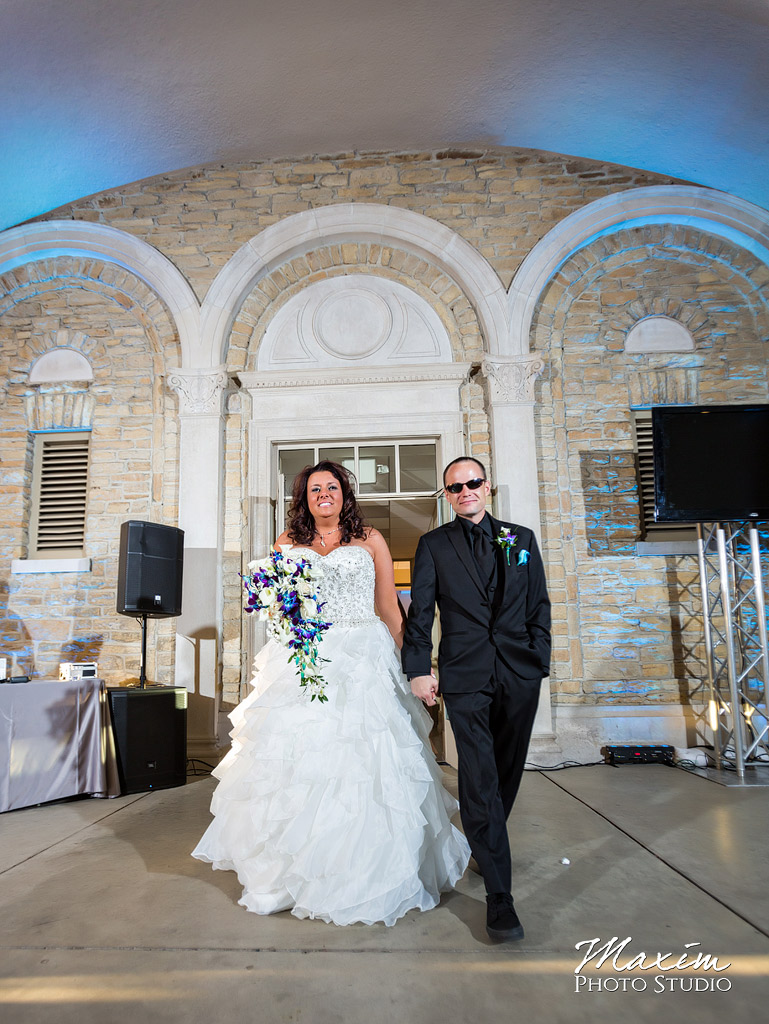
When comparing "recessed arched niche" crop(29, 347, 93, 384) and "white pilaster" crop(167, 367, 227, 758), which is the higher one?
"recessed arched niche" crop(29, 347, 93, 384)

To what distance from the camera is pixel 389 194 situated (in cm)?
735

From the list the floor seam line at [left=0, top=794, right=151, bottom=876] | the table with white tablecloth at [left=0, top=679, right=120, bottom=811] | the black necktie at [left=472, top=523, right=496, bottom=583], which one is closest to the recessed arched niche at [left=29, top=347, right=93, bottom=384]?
the table with white tablecloth at [left=0, top=679, right=120, bottom=811]

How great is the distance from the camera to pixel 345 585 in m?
3.47

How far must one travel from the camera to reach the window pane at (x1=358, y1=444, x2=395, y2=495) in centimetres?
707

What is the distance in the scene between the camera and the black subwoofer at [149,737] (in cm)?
541

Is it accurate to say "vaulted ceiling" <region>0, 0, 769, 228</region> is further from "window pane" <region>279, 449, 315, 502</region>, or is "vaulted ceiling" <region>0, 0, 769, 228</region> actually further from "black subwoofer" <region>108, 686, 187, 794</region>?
"black subwoofer" <region>108, 686, 187, 794</region>

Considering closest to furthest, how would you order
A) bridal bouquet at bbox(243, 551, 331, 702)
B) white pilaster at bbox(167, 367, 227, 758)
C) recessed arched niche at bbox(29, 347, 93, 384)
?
bridal bouquet at bbox(243, 551, 331, 702) → white pilaster at bbox(167, 367, 227, 758) → recessed arched niche at bbox(29, 347, 93, 384)

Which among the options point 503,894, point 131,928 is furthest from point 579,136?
point 131,928

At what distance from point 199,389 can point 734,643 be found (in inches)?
212

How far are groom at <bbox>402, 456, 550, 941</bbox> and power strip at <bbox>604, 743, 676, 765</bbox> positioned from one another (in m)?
3.51

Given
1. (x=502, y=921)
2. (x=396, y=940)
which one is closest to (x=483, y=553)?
(x=502, y=921)

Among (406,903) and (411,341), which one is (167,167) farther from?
(406,903)

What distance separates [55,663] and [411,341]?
4.62 m

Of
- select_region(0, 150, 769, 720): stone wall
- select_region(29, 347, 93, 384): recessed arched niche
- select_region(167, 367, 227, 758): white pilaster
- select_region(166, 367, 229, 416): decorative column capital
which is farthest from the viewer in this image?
select_region(29, 347, 93, 384): recessed arched niche
